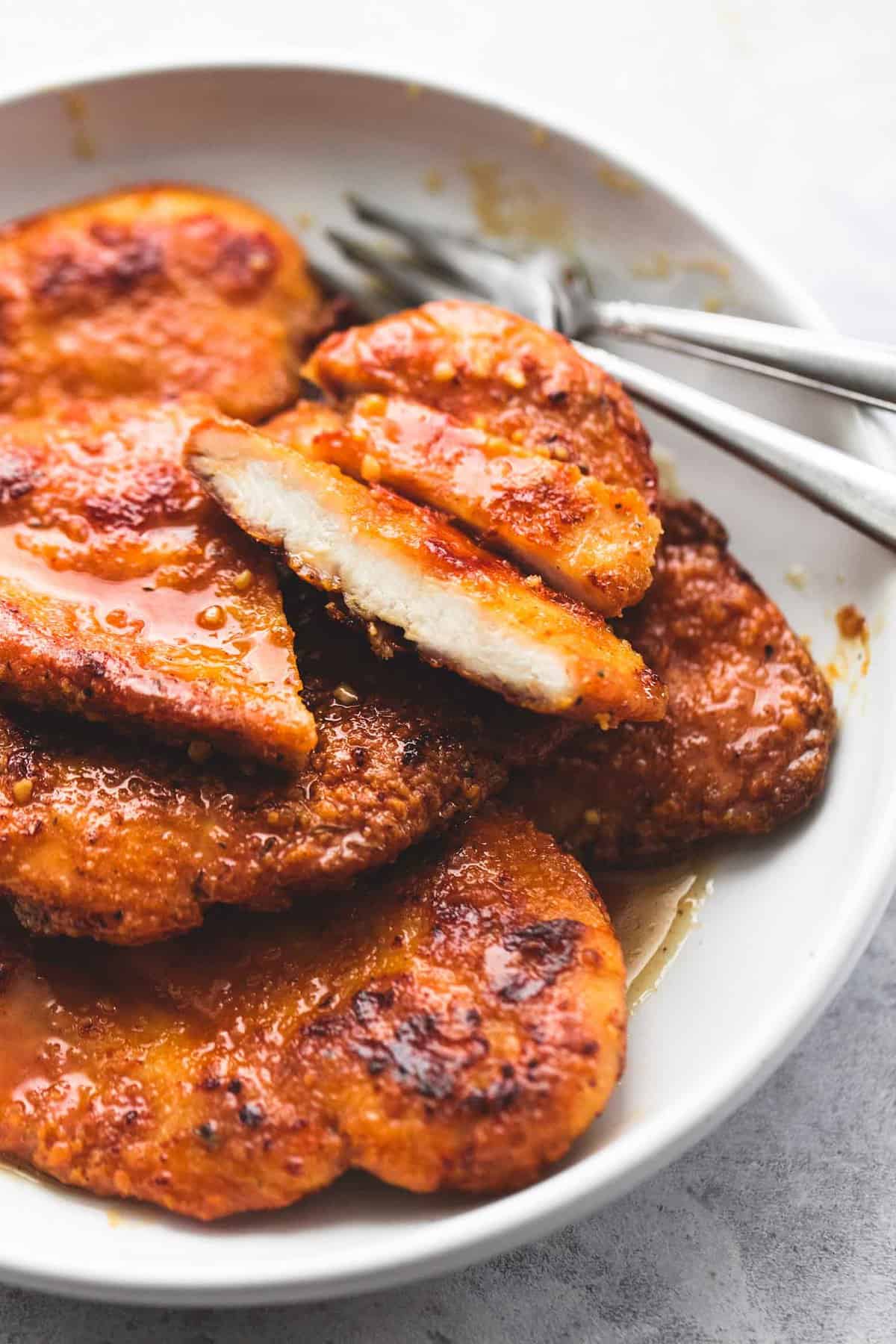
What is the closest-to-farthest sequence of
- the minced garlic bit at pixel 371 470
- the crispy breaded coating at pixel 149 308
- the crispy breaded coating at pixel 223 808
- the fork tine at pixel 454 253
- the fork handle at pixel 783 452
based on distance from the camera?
1. the crispy breaded coating at pixel 223 808
2. the minced garlic bit at pixel 371 470
3. the fork handle at pixel 783 452
4. the crispy breaded coating at pixel 149 308
5. the fork tine at pixel 454 253

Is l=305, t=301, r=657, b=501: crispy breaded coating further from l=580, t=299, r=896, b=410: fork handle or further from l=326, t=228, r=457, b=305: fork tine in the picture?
l=326, t=228, r=457, b=305: fork tine

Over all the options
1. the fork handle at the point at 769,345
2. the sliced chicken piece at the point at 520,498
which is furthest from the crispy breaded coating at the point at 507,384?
the fork handle at the point at 769,345

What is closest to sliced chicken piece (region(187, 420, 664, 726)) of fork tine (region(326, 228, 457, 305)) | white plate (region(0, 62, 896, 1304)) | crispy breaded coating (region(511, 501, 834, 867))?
crispy breaded coating (region(511, 501, 834, 867))

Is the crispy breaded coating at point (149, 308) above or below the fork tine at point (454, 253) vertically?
below

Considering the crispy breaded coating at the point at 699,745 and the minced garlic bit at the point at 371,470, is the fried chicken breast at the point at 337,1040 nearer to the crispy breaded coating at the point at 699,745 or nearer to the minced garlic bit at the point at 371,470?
the crispy breaded coating at the point at 699,745

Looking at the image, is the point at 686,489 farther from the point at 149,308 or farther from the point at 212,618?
the point at 149,308

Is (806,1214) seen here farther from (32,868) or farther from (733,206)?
(733,206)

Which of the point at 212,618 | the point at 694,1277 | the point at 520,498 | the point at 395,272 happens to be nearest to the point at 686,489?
the point at 520,498
